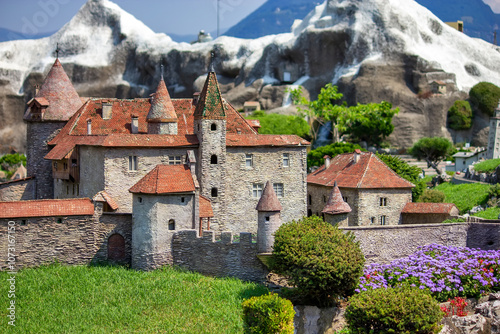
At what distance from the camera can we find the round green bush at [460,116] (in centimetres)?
8844

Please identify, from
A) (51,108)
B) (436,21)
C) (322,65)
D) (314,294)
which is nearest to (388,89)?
(322,65)

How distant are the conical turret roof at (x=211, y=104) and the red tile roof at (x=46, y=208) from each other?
9434mm

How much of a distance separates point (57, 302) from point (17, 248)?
169 inches

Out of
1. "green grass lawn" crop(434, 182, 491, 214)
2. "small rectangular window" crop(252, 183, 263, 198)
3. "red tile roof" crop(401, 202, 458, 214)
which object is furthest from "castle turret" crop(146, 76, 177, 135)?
"green grass lawn" crop(434, 182, 491, 214)

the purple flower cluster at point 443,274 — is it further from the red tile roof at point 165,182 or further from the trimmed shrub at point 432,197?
the trimmed shrub at point 432,197

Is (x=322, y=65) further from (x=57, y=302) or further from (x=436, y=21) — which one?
(x=57, y=302)

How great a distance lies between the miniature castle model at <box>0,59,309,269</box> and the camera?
109 feet

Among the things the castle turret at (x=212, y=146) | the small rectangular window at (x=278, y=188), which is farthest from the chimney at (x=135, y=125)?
the small rectangular window at (x=278, y=188)

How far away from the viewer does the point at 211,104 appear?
129 ft

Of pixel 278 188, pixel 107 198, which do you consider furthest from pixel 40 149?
pixel 278 188

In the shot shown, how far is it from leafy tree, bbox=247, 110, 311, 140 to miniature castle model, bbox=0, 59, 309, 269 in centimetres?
3147

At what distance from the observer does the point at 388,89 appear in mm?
88875

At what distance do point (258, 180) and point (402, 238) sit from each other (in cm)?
1075

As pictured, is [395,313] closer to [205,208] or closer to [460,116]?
[205,208]
